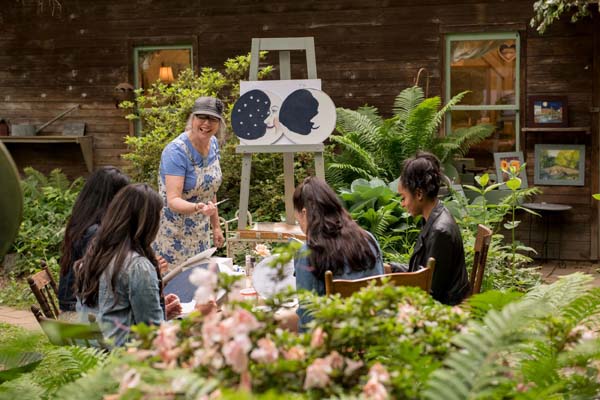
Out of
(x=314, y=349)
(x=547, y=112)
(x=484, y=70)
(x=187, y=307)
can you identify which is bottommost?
(x=187, y=307)

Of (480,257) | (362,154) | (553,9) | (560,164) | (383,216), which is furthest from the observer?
(560,164)

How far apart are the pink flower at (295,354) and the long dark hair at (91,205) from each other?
8.70 ft

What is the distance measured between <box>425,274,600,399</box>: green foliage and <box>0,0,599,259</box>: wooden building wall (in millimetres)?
7003

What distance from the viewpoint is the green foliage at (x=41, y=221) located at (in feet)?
29.9

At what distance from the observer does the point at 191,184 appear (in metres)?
5.65

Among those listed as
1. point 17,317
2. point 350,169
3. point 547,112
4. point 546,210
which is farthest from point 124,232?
point 547,112

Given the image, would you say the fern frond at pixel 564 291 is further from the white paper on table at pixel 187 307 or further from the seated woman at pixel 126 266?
the white paper on table at pixel 187 307

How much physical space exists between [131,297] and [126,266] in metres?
0.12

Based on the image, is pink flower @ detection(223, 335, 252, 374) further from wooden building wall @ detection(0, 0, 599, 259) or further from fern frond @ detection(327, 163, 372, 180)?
wooden building wall @ detection(0, 0, 599, 259)

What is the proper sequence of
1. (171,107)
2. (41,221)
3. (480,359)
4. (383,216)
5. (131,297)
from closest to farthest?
(480,359) < (131,297) < (383,216) < (171,107) < (41,221)

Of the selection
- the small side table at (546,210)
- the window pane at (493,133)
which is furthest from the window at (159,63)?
the small side table at (546,210)

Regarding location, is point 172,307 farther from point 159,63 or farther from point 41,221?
point 159,63

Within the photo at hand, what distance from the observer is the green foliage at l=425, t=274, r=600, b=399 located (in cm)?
178

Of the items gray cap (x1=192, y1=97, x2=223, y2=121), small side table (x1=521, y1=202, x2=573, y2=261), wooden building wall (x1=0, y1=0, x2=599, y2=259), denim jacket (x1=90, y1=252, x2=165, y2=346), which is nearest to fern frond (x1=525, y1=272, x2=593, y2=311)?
denim jacket (x1=90, y1=252, x2=165, y2=346)
